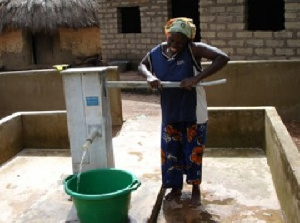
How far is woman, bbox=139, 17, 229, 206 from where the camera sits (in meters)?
3.38

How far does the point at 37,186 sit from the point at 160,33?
708 centimetres

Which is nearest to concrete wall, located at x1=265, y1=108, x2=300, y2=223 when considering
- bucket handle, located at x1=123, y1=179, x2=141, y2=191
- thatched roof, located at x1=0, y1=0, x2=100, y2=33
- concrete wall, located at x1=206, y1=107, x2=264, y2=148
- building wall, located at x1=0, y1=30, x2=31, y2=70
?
concrete wall, located at x1=206, y1=107, x2=264, y2=148

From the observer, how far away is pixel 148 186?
4.13 meters

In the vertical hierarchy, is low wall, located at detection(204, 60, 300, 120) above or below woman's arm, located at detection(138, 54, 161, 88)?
below

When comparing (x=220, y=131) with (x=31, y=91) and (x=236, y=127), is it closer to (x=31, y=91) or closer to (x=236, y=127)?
(x=236, y=127)

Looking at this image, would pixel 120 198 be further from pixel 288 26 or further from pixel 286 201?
pixel 288 26

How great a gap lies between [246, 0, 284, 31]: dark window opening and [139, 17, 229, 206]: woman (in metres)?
7.24

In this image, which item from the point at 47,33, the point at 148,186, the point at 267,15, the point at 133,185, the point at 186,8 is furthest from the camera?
the point at 47,33

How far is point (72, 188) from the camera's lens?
337cm

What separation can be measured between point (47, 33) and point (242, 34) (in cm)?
838

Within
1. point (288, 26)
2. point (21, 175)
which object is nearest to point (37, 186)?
point (21, 175)

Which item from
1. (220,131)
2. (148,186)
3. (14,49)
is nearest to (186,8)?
(14,49)

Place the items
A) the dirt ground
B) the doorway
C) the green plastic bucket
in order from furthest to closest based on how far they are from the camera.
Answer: the doorway < the dirt ground < the green plastic bucket

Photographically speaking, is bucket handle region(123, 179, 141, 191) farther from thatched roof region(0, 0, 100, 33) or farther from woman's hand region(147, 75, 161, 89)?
thatched roof region(0, 0, 100, 33)
